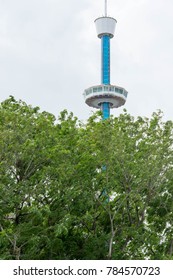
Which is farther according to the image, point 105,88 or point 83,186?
point 105,88

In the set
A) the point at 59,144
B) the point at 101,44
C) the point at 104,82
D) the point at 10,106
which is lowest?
the point at 59,144

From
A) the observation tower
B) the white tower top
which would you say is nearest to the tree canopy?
the observation tower

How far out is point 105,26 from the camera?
7688 cm

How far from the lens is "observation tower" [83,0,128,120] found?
230 ft

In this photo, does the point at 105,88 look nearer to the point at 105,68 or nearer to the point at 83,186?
the point at 105,68

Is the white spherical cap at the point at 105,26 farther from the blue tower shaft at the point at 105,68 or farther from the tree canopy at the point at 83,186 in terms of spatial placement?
the tree canopy at the point at 83,186

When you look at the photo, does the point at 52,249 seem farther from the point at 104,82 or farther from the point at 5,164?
the point at 104,82

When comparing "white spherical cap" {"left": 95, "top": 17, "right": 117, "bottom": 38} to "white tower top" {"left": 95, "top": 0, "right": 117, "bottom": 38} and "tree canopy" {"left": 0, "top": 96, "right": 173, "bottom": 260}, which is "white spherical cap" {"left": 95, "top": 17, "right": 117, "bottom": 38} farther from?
Answer: "tree canopy" {"left": 0, "top": 96, "right": 173, "bottom": 260}

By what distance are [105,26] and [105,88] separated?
541 inches

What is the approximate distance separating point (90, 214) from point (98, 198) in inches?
31.6

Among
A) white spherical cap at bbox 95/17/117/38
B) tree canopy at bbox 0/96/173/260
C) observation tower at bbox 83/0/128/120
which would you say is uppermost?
white spherical cap at bbox 95/17/117/38

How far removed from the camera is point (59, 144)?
59.0ft

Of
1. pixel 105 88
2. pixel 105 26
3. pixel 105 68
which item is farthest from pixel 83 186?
pixel 105 26

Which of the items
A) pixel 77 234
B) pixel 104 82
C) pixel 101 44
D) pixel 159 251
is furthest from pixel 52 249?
pixel 101 44
